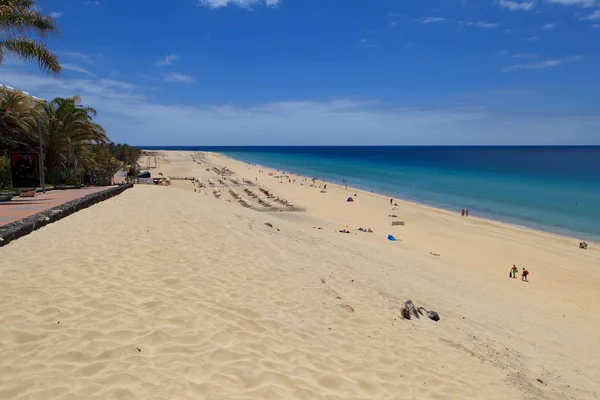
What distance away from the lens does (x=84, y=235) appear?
8891 millimetres

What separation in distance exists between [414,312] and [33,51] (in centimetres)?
1573

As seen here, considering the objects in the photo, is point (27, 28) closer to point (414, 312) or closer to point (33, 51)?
point (33, 51)

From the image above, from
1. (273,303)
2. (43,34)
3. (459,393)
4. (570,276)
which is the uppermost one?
(43,34)

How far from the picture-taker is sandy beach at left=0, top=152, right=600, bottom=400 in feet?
13.1

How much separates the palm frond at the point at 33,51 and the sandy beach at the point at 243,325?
640cm

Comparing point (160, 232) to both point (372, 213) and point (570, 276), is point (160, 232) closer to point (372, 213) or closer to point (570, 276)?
point (570, 276)

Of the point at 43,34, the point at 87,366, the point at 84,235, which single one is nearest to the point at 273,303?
the point at 87,366

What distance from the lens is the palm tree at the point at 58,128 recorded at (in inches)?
774

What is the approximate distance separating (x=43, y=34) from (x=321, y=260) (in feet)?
43.8

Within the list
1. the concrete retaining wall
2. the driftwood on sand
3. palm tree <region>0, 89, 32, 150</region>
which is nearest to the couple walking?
the driftwood on sand

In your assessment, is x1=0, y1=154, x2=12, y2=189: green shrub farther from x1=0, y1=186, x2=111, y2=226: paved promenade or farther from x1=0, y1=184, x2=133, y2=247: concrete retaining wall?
x1=0, y1=184, x2=133, y2=247: concrete retaining wall

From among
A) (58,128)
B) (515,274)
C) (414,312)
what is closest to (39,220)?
(414,312)

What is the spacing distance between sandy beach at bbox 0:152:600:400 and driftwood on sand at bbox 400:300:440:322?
0.65 feet

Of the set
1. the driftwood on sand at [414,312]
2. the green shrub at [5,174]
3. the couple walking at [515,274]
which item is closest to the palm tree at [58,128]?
the green shrub at [5,174]
